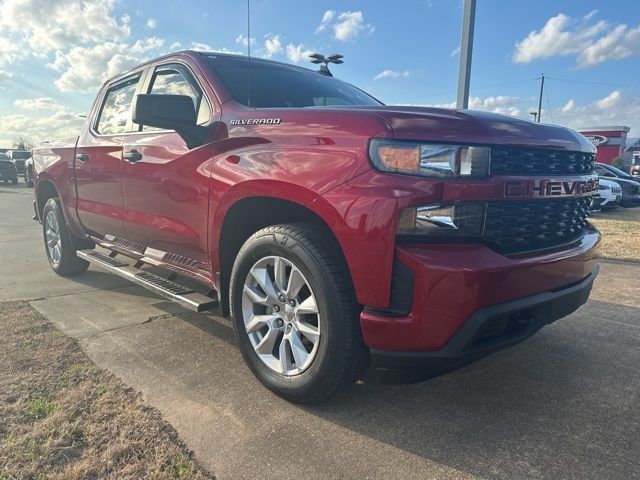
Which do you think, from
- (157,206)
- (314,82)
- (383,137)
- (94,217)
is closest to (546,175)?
(383,137)

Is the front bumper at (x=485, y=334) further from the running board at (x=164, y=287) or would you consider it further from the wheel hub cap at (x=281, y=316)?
the running board at (x=164, y=287)

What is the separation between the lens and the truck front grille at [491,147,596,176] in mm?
2125

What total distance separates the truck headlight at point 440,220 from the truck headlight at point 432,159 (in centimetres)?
15

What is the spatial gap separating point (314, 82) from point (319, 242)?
6.18 ft

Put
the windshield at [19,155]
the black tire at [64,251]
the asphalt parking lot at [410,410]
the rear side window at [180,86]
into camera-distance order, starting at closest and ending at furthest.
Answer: the asphalt parking lot at [410,410] < the rear side window at [180,86] < the black tire at [64,251] < the windshield at [19,155]

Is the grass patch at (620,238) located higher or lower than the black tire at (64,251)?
lower

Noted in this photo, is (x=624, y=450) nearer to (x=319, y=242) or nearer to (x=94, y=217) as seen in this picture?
(x=319, y=242)

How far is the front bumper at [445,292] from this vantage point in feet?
6.34

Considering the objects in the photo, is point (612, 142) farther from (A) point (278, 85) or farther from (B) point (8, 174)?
(A) point (278, 85)

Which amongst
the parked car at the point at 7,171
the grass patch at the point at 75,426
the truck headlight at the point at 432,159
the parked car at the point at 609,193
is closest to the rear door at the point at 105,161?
the grass patch at the point at 75,426

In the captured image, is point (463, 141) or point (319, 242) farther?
point (319, 242)

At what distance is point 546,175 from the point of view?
2312 millimetres

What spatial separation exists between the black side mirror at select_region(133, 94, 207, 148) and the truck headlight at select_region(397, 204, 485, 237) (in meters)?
1.55

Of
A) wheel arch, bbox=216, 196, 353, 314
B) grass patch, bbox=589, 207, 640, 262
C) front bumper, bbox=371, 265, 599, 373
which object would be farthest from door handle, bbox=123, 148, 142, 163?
grass patch, bbox=589, 207, 640, 262
